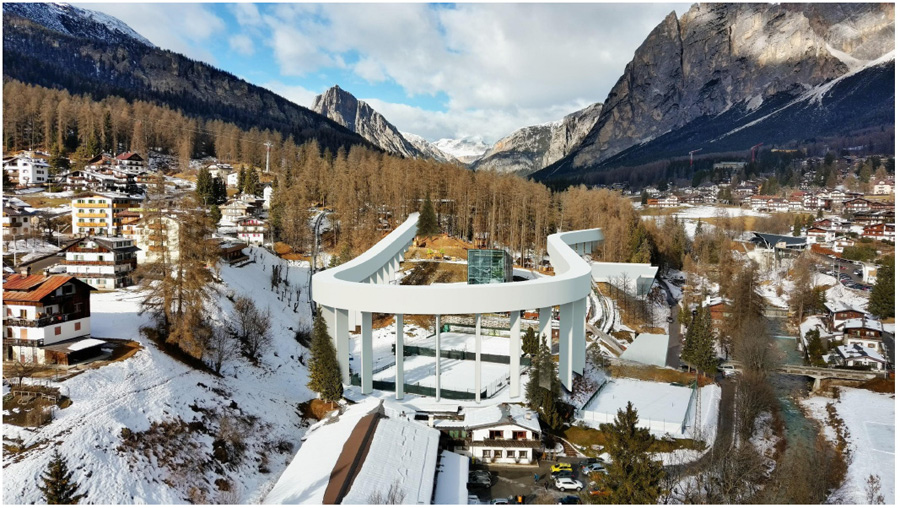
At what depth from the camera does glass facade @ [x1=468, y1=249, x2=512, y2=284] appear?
108 ft

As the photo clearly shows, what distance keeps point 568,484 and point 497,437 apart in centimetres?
363

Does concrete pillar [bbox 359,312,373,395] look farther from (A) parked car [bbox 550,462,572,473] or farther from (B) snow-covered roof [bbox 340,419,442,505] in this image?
(A) parked car [bbox 550,462,572,473]

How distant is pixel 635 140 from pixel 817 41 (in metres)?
61.0

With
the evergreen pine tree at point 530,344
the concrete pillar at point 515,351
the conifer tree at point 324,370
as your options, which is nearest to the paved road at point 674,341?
the evergreen pine tree at point 530,344

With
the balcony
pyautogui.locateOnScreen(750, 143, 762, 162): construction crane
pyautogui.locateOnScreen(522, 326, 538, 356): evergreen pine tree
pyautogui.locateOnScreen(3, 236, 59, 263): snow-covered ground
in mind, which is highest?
pyautogui.locateOnScreen(750, 143, 762, 162): construction crane

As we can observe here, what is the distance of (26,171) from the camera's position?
185 ft

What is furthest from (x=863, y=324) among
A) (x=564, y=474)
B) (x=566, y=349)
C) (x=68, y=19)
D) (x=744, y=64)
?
(x=68, y=19)

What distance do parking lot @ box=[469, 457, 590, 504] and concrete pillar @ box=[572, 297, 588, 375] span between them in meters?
8.77

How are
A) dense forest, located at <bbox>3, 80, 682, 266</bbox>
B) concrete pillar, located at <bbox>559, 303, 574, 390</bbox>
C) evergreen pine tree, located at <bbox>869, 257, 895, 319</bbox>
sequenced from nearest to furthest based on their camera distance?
concrete pillar, located at <bbox>559, 303, 574, 390</bbox> < evergreen pine tree, located at <bbox>869, 257, 895, 319</bbox> < dense forest, located at <bbox>3, 80, 682, 266</bbox>

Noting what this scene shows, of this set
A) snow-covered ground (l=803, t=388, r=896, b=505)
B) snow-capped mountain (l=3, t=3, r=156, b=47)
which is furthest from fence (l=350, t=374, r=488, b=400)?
snow-capped mountain (l=3, t=3, r=156, b=47)

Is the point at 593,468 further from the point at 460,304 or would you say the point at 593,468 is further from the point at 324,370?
the point at 324,370

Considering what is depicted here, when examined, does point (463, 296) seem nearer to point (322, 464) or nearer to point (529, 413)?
point (529, 413)

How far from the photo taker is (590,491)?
732 inches

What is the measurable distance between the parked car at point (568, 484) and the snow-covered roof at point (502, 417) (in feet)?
8.98
